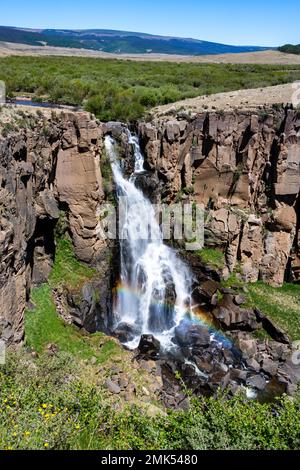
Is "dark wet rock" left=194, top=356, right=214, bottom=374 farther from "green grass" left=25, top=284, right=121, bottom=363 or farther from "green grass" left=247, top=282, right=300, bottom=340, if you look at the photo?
"green grass" left=247, top=282, right=300, bottom=340

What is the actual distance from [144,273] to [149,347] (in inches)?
218

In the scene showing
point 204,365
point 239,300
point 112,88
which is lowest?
point 204,365

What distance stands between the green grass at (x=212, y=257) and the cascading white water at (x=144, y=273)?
4.97 ft

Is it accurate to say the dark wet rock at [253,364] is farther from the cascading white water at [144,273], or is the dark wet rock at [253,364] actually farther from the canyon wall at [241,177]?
the canyon wall at [241,177]

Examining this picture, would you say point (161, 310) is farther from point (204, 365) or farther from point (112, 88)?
point (112, 88)

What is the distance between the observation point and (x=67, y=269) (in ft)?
80.3

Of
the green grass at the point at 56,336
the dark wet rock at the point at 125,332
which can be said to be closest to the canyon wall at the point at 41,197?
the green grass at the point at 56,336

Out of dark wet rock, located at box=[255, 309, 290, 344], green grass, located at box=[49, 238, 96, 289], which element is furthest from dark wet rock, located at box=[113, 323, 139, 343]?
dark wet rock, located at box=[255, 309, 290, 344]

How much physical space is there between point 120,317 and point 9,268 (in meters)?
9.60

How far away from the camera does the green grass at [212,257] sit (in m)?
28.8

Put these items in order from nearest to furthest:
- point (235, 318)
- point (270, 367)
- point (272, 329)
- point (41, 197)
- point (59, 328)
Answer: point (59, 328) < point (41, 197) < point (270, 367) < point (272, 329) < point (235, 318)

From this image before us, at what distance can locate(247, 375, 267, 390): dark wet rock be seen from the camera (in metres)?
22.0

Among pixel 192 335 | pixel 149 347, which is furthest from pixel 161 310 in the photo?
pixel 149 347
